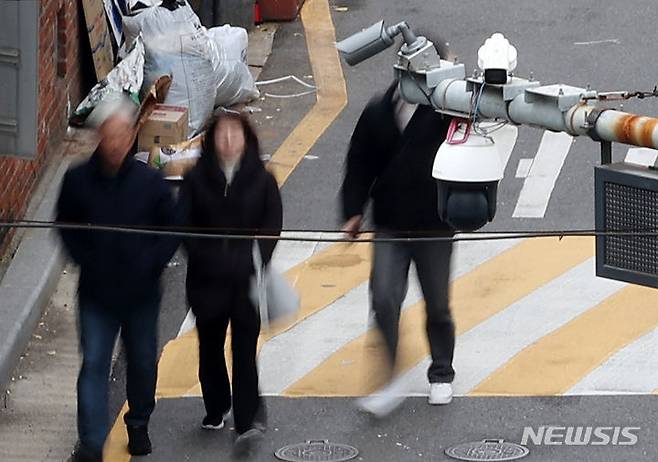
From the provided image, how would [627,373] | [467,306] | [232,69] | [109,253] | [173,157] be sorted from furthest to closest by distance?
[232,69] → [173,157] → [467,306] → [627,373] → [109,253]

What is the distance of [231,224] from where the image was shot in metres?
7.78

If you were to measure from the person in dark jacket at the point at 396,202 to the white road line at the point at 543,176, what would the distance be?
9.59ft

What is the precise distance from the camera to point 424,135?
802 centimetres

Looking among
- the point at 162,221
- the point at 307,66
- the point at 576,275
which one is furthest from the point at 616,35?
the point at 162,221

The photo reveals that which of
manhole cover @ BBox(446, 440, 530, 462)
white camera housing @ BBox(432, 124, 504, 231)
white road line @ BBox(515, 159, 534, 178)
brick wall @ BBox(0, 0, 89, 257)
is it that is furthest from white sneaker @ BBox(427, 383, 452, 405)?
white road line @ BBox(515, 159, 534, 178)

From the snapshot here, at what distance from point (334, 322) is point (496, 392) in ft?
4.43

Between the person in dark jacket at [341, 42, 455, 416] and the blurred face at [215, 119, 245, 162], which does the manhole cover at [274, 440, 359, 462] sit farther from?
the blurred face at [215, 119, 245, 162]

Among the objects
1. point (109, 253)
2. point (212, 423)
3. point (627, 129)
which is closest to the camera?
point (627, 129)

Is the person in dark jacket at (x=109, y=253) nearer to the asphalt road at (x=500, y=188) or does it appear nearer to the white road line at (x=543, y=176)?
the asphalt road at (x=500, y=188)

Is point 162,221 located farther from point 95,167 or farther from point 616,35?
point 616,35

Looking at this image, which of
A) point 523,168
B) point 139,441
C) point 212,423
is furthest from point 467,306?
point 139,441

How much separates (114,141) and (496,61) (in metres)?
2.28

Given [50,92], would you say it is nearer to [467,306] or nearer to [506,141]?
[506,141]

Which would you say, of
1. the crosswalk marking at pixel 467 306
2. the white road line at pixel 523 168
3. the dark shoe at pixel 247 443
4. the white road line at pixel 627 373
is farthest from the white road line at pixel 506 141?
the dark shoe at pixel 247 443
